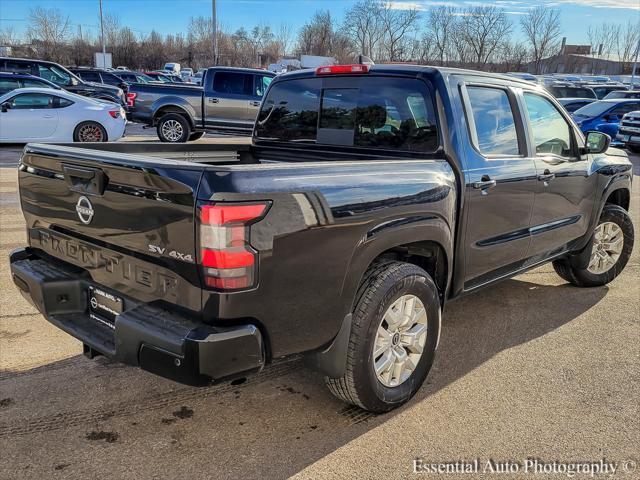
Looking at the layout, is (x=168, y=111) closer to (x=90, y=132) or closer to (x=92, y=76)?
(x=90, y=132)

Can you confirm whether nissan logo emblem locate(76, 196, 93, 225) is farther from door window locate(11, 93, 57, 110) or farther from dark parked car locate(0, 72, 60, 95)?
dark parked car locate(0, 72, 60, 95)

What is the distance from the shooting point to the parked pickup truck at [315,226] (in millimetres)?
2365

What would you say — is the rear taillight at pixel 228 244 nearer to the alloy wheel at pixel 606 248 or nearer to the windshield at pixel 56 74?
the alloy wheel at pixel 606 248

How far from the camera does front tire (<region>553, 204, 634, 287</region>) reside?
5.38 m

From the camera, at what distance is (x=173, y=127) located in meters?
15.3

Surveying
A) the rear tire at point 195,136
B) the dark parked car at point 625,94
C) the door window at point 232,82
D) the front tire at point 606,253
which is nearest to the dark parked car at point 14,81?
the rear tire at point 195,136

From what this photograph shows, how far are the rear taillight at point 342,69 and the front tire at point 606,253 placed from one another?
2828mm

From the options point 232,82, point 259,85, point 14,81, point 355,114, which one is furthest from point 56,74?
point 355,114

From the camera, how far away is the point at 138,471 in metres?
2.65

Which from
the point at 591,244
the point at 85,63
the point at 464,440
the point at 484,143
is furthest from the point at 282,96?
the point at 85,63

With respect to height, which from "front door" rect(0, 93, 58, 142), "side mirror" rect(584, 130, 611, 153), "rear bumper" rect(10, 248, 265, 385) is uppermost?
"side mirror" rect(584, 130, 611, 153)

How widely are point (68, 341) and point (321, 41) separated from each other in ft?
204

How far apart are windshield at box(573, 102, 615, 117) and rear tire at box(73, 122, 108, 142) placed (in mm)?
13856

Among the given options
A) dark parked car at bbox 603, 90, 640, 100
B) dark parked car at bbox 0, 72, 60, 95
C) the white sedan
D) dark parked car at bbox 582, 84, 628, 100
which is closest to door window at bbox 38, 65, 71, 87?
dark parked car at bbox 0, 72, 60, 95
